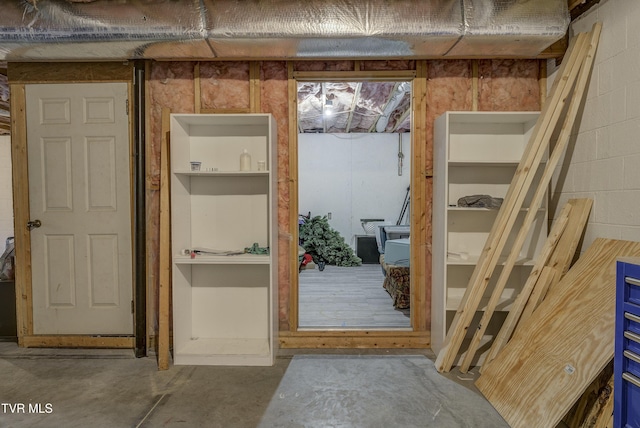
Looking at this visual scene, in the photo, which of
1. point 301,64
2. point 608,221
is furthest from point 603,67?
point 301,64

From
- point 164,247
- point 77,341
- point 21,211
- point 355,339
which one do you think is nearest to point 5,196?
point 21,211

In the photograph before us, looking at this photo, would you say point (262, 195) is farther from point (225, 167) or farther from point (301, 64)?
point (301, 64)

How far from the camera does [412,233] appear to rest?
2793 mm

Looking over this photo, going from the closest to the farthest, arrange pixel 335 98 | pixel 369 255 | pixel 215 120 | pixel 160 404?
pixel 160 404
pixel 215 120
pixel 335 98
pixel 369 255

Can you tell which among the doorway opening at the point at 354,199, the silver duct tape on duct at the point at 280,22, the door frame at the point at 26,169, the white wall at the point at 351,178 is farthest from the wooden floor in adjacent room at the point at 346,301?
the silver duct tape on duct at the point at 280,22

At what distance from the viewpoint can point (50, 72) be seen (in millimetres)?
2756

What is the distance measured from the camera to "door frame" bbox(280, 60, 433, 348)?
273 centimetres

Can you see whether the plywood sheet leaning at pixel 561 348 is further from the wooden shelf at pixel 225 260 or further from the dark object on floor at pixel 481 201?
the wooden shelf at pixel 225 260

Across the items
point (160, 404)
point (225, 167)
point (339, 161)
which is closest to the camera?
point (160, 404)

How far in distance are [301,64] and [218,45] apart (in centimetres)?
66

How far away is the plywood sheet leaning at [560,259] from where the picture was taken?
222 centimetres

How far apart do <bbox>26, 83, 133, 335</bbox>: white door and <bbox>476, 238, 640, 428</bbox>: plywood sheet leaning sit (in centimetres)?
267

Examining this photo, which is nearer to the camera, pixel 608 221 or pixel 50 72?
pixel 608 221

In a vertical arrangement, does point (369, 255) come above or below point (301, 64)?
below
